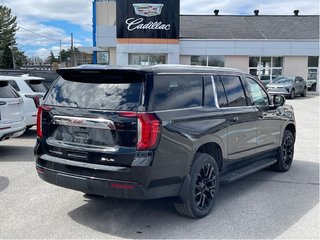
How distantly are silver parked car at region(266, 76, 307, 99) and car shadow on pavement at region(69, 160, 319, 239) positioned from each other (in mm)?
21329

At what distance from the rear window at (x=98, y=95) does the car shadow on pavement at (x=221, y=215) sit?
4.70ft

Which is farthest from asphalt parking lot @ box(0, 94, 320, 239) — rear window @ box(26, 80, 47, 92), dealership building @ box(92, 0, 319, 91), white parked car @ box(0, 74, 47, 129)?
dealership building @ box(92, 0, 319, 91)

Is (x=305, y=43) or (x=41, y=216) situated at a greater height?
(x=305, y=43)

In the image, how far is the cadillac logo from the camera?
3136 centimetres

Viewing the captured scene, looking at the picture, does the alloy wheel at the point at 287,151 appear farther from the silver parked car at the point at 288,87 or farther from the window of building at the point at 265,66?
the window of building at the point at 265,66

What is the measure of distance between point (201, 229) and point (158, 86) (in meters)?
1.76

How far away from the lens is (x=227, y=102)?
17.5 feet

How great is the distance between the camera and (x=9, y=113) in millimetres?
7742

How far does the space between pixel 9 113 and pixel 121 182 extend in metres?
4.76

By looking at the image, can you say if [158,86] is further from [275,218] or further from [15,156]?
[15,156]

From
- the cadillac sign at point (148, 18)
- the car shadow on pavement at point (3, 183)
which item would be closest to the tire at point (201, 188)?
the car shadow on pavement at point (3, 183)

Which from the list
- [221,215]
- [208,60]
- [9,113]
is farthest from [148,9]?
[221,215]

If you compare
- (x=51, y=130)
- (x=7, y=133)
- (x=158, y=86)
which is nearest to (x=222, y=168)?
(x=158, y=86)

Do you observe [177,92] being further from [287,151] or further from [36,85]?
[36,85]
